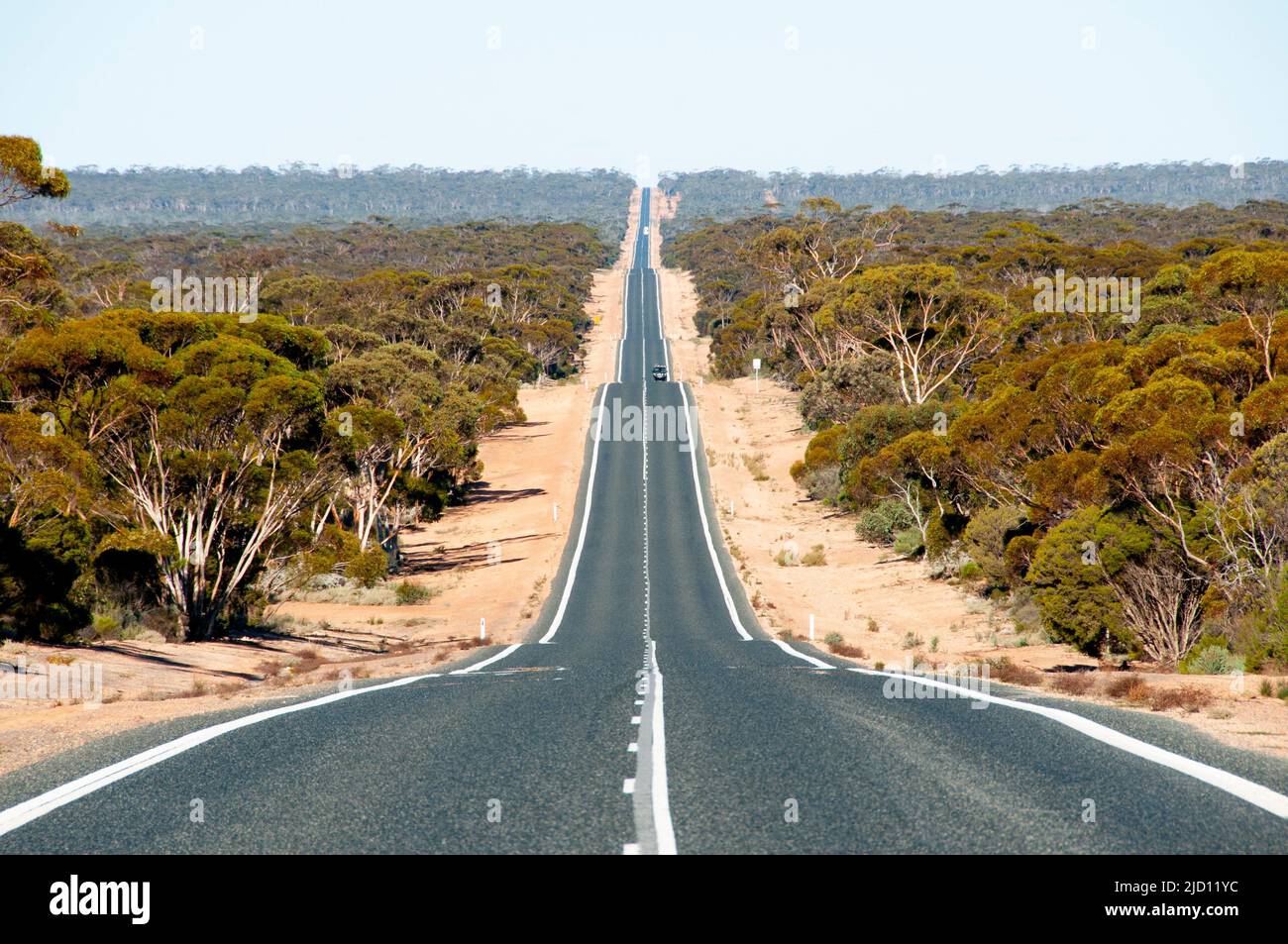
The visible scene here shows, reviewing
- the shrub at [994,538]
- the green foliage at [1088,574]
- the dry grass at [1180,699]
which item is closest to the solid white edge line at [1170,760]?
the dry grass at [1180,699]

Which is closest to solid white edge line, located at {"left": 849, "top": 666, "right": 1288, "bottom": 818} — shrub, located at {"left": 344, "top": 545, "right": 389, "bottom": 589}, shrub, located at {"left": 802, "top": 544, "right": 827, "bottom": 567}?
shrub, located at {"left": 344, "top": 545, "right": 389, "bottom": 589}

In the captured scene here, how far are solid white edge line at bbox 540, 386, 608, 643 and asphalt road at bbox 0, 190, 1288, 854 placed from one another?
19063 millimetres

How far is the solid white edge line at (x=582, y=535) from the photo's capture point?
33.8 meters

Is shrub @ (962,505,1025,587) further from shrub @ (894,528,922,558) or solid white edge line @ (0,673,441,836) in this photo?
solid white edge line @ (0,673,441,836)

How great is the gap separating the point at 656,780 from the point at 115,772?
4.21 metres

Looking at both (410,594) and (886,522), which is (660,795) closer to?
(410,594)

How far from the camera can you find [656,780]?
7574 mm

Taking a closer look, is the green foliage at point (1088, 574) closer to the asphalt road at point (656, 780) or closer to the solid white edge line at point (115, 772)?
the asphalt road at point (656, 780)

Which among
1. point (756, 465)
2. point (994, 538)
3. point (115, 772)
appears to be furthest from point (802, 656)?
point (756, 465)

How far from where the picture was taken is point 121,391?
84.7 feet

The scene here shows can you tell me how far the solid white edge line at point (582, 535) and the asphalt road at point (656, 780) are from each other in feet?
62.5
